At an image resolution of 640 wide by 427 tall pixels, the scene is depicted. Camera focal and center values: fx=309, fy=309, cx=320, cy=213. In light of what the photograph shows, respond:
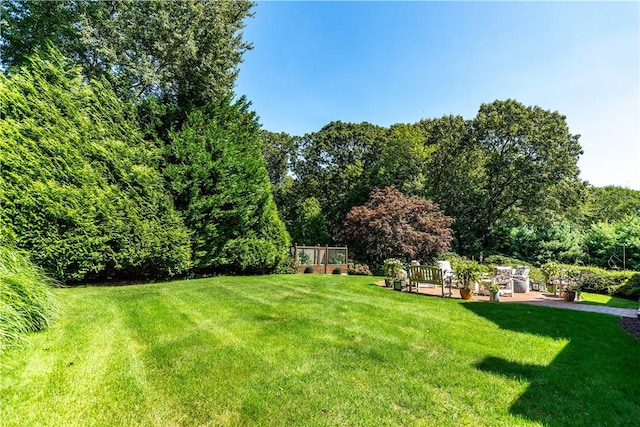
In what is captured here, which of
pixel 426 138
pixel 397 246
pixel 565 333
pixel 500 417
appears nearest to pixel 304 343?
pixel 500 417

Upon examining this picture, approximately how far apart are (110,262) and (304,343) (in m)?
7.62

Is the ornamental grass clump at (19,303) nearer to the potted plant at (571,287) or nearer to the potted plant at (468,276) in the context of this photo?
the potted plant at (468,276)

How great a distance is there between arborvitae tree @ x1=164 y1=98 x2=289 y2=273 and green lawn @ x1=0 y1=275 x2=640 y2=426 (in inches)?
201

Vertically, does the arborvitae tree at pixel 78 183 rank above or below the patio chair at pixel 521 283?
above

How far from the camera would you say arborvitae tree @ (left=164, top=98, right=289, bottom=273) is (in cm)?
1092

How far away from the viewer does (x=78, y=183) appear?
27.7ft

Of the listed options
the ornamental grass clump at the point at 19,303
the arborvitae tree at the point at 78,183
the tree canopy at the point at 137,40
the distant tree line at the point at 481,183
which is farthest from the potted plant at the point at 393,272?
the tree canopy at the point at 137,40

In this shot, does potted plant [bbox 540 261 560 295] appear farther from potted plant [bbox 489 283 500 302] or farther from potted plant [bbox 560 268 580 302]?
potted plant [bbox 489 283 500 302]

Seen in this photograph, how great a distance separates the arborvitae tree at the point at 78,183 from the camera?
24.7ft

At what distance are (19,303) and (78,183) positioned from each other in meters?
5.71

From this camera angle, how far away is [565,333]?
549 cm

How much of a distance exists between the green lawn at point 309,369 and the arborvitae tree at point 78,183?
2.85m

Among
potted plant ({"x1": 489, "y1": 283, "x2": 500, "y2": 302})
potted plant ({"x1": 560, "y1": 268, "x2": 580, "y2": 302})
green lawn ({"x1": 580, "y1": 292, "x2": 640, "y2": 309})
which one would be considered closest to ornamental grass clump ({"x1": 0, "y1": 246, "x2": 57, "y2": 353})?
potted plant ({"x1": 489, "y1": 283, "x2": 500, "y2": 302})

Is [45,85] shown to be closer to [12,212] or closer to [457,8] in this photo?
[12,212]
